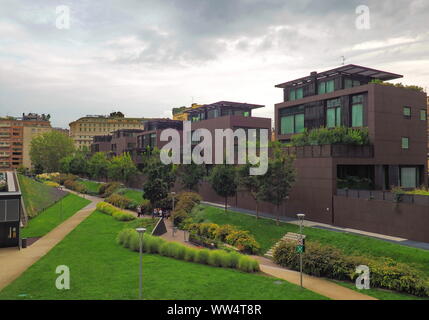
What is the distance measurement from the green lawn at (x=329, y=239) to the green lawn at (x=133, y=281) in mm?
8296

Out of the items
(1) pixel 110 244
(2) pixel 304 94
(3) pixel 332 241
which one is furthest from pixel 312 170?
A: (1) pixel 110 244

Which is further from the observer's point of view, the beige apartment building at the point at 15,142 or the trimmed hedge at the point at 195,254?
the beige apartment building at the point at 15,142

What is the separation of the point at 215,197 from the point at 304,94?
19.1 metres

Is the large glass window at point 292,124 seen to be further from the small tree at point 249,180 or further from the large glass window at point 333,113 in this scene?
the small tree at point 249,180

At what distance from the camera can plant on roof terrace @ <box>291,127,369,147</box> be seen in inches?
1385

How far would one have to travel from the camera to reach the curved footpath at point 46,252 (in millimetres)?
19484

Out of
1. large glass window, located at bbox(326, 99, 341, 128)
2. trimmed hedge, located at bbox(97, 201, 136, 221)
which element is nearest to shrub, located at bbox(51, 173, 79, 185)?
trimmed hedge, located at bbox(97, 201, 136, 221)

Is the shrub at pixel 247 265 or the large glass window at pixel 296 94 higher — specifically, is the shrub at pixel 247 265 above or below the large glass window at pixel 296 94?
below

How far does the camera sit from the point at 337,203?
32.2m

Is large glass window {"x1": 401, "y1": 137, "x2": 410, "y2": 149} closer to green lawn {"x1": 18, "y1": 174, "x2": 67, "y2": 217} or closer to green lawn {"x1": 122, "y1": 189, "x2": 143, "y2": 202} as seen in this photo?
green lawn {"x1": 122, "y1": 189, "x2": 143, "y2": 202}

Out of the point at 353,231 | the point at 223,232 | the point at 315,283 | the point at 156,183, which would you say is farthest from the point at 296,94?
the point at 315,283

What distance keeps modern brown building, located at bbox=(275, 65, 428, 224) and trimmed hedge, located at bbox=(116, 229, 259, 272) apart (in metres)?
13.2

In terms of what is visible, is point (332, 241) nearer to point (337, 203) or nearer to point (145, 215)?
point (337, 203)

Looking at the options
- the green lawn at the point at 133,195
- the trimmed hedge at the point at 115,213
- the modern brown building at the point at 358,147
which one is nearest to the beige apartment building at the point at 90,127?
the green lawn at the point at 133,195
